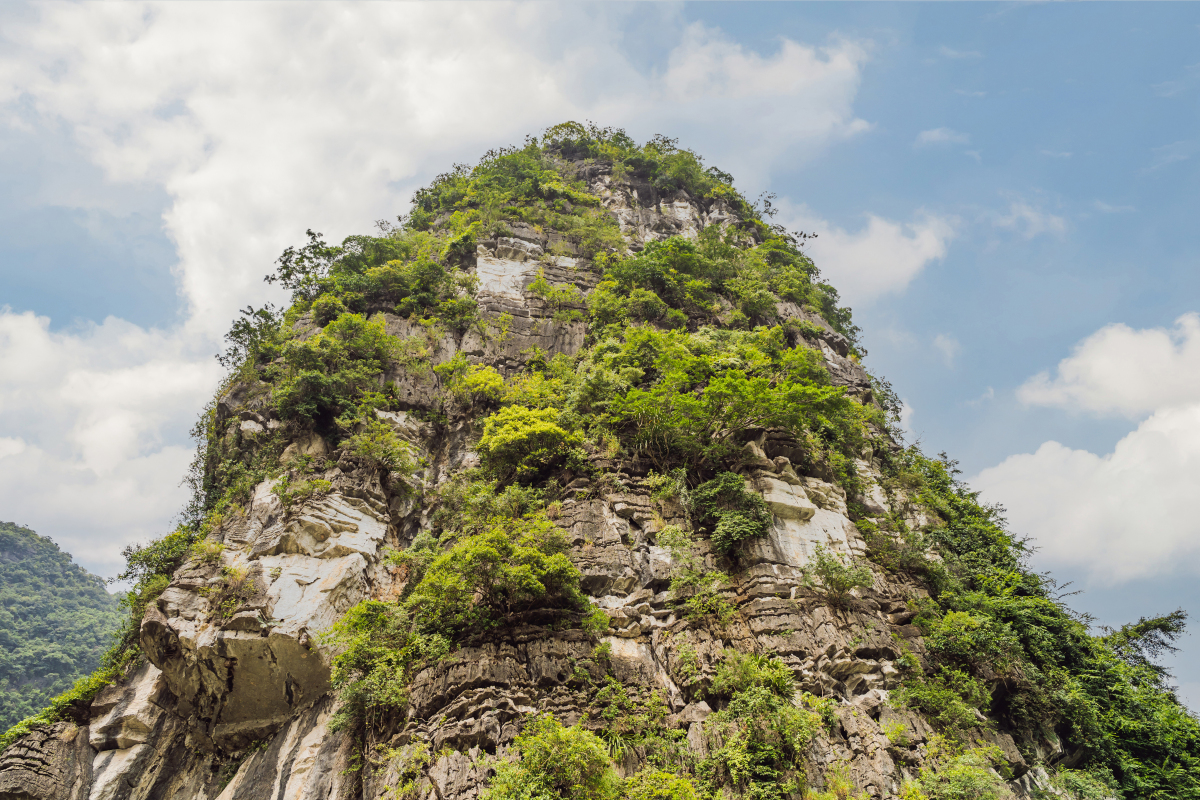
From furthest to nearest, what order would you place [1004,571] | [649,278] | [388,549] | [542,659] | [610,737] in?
[649,278] → [1004,571] → [388,549] → [542,659] → [610,737]

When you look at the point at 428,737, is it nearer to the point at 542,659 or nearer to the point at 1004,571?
the point at 542,659

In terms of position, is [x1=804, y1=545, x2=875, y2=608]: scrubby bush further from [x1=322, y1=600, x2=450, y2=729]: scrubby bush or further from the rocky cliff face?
[x1=322, y1=600, x2=450, y2=729]: scrubby bush

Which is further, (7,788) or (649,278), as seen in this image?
(649,278)

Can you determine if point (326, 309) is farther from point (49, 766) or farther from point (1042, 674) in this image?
point (1042, 674)

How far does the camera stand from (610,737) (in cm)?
1238

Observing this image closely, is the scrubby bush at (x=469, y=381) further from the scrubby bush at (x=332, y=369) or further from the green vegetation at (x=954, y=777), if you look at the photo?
the green vegetation at (x=954, y=777)

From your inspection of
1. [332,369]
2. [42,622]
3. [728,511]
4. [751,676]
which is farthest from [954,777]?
[42,622]

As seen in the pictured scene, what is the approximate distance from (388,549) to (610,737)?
835 cm

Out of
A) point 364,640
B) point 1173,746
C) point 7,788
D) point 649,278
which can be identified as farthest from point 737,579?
point 7,788

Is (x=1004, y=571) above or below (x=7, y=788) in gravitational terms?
above

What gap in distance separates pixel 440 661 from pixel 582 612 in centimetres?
338

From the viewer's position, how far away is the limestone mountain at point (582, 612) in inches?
490

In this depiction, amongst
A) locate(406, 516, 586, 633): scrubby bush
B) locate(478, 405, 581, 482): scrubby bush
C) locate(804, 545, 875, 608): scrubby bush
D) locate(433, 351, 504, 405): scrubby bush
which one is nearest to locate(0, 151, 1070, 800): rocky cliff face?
locate(804, 545, 875, 608): scrubby bush

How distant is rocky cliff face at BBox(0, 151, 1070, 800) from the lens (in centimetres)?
1259
